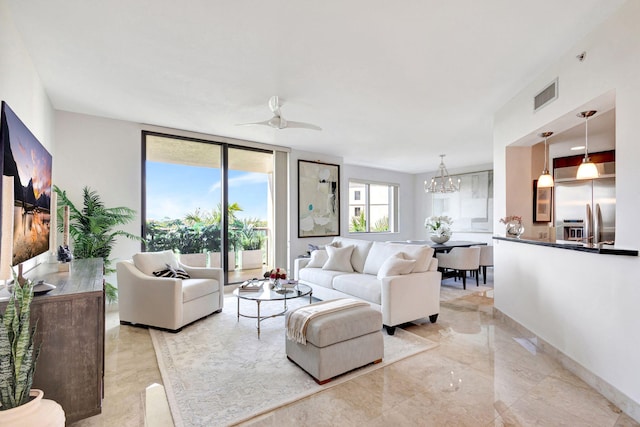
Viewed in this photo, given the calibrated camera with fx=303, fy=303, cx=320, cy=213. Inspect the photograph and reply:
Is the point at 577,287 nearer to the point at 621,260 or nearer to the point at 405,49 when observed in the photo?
the point at 621,260

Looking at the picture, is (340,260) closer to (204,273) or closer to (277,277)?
(277,277)

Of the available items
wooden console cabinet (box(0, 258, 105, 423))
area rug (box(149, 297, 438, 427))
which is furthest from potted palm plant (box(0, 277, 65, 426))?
area rug (box(149, 297, 438, 427))

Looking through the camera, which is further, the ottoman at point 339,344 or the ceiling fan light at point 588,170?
the ceiling fan light at point 588,170

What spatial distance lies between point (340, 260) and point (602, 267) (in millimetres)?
2913

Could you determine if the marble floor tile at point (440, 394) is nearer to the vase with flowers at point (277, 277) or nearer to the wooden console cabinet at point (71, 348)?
the wooden console cabinet at point (71, 348)

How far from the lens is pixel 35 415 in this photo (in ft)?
4.73

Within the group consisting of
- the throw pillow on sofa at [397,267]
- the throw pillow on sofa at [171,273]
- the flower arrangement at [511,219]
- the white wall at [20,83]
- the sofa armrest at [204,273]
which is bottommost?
the sofa armrest at [204,273]

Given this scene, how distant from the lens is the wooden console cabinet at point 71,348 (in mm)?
1729

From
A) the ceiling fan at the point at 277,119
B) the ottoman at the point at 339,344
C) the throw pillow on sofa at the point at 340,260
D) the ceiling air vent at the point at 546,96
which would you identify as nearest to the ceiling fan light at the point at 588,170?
→ the ceiling air vent at the point at 546,96

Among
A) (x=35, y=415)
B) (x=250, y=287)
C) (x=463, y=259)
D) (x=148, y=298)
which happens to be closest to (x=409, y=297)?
(x=250, y=287)

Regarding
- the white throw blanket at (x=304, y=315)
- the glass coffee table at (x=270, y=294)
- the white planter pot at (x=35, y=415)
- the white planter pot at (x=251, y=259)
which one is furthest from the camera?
the white planter pot at (x=251, y=259)

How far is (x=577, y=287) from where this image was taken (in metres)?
2.49

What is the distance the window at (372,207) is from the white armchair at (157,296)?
5.00 meters

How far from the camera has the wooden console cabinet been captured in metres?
1.73
